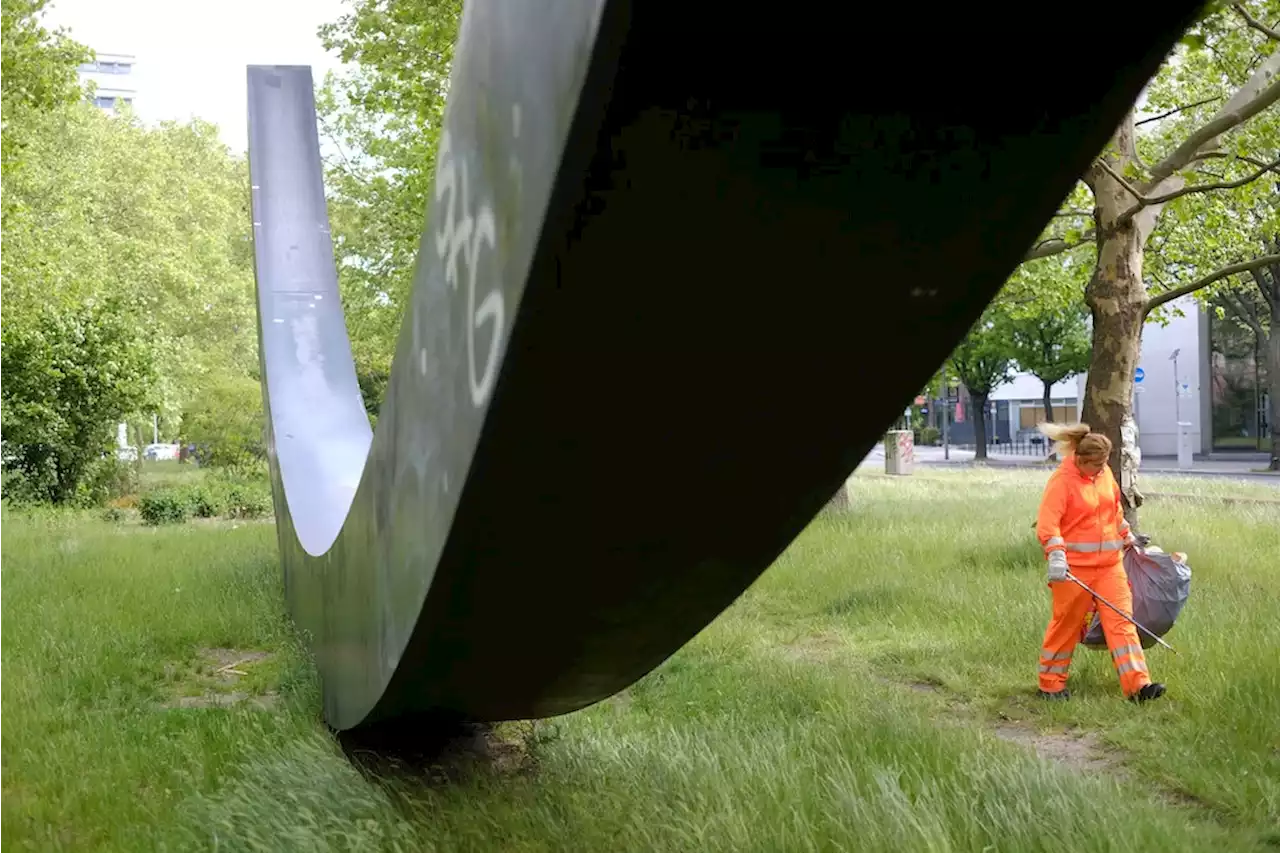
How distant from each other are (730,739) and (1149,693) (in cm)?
232

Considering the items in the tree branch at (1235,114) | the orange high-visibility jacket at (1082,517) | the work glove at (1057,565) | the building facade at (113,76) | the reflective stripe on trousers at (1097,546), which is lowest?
the work glove at (1057,565)

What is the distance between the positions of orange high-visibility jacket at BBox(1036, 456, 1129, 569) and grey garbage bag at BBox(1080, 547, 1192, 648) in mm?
210

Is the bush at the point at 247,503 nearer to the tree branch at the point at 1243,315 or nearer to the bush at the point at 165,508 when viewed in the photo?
the bush at the point at 165,508

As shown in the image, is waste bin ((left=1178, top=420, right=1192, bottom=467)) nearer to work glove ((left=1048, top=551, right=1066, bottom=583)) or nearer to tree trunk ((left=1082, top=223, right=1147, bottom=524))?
tree trunk ((left=1082, top=223, right=1147, bottom=524))

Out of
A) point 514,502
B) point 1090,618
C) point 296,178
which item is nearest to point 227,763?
point 514,502

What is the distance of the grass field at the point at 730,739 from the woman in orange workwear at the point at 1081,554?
286 mm

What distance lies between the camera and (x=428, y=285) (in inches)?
98.2

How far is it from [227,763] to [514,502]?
2.85 metres

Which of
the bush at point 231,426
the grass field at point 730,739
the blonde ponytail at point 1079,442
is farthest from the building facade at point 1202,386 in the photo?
the blonde ponytail at point 1079,442

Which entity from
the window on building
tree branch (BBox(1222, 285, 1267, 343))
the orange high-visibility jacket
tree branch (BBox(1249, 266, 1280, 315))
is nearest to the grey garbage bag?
the orange high-visibility jacket

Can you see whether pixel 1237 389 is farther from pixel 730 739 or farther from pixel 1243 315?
→ pixel 730 739

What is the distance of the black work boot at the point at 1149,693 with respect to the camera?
221 inches

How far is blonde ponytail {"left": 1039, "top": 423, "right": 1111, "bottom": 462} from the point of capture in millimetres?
6000

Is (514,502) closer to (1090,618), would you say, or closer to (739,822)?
(739,822)
